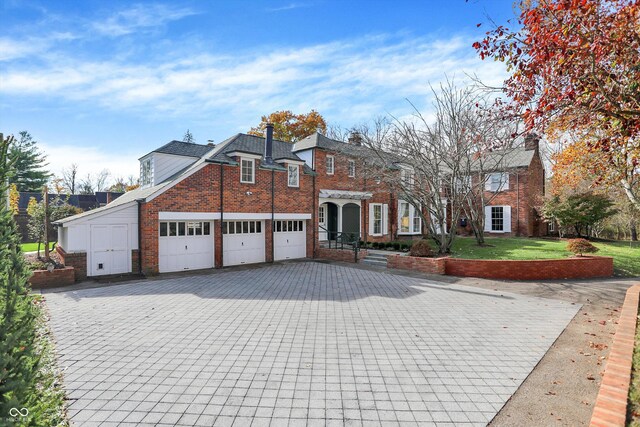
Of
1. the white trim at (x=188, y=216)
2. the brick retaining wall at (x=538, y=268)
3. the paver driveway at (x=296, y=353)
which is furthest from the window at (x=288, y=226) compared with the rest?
the brick retaining wall at (x=538, y=268)

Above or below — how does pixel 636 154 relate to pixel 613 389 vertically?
above

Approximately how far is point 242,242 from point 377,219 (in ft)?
31.7

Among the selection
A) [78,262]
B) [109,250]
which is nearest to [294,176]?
[109,250]

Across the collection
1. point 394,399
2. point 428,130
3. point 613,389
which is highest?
point 428,130

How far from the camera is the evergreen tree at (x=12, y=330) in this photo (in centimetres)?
255

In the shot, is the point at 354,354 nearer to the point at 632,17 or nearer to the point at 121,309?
the point at 121,309

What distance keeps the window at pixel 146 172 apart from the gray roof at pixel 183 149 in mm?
957

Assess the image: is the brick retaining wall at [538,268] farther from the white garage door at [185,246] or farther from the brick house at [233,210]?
the white garage door at [185,246]

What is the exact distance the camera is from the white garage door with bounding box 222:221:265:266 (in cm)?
1606

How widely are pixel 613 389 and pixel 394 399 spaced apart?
106 inches

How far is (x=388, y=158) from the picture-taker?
62.2ft

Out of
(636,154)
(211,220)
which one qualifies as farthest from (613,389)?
(211,220)

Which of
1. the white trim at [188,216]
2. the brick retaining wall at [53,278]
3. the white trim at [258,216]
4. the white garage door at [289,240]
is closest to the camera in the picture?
the brick retaining wall at [53,278]

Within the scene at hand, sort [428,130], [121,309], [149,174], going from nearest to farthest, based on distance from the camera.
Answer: [121,309]
[428,130]
[149,174]
